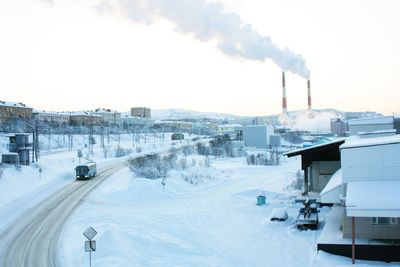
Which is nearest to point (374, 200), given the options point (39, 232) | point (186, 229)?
point (186, 229)

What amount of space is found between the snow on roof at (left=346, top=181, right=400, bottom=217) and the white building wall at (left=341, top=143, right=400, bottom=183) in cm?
64

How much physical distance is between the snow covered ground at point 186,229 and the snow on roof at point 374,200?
2.27 metres

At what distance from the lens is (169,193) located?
118ft

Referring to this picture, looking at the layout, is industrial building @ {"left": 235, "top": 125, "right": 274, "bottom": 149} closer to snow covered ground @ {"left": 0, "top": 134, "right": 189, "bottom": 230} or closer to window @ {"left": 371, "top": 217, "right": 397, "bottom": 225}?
snow covered ground @ {"left": 0, "top": 134, "right": 189, "bottom": 230}

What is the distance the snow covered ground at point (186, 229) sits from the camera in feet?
59.0

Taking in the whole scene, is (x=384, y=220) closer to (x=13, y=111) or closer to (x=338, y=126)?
(x=13, y=111)

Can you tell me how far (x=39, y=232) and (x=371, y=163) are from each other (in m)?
17.9

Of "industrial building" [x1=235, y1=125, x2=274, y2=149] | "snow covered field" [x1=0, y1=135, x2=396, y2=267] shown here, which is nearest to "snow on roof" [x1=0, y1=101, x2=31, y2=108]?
"industrial building" [x1=235, y1=125, x2=274, y2=149]

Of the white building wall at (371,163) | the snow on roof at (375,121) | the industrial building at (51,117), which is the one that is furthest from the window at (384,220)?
the industrial building at (51,117)

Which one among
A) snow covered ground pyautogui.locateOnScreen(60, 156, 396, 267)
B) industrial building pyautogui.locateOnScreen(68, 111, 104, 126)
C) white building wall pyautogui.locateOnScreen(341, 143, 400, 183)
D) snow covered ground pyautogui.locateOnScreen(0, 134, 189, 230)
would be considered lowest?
snow covered ground pyautogui.locateOnScreen(60, 156, 396, 267)

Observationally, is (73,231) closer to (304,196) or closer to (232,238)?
(232,238)

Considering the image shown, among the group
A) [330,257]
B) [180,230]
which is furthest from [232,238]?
[330,257]

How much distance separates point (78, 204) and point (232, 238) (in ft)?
46.4

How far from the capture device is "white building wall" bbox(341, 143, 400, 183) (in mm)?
18891
